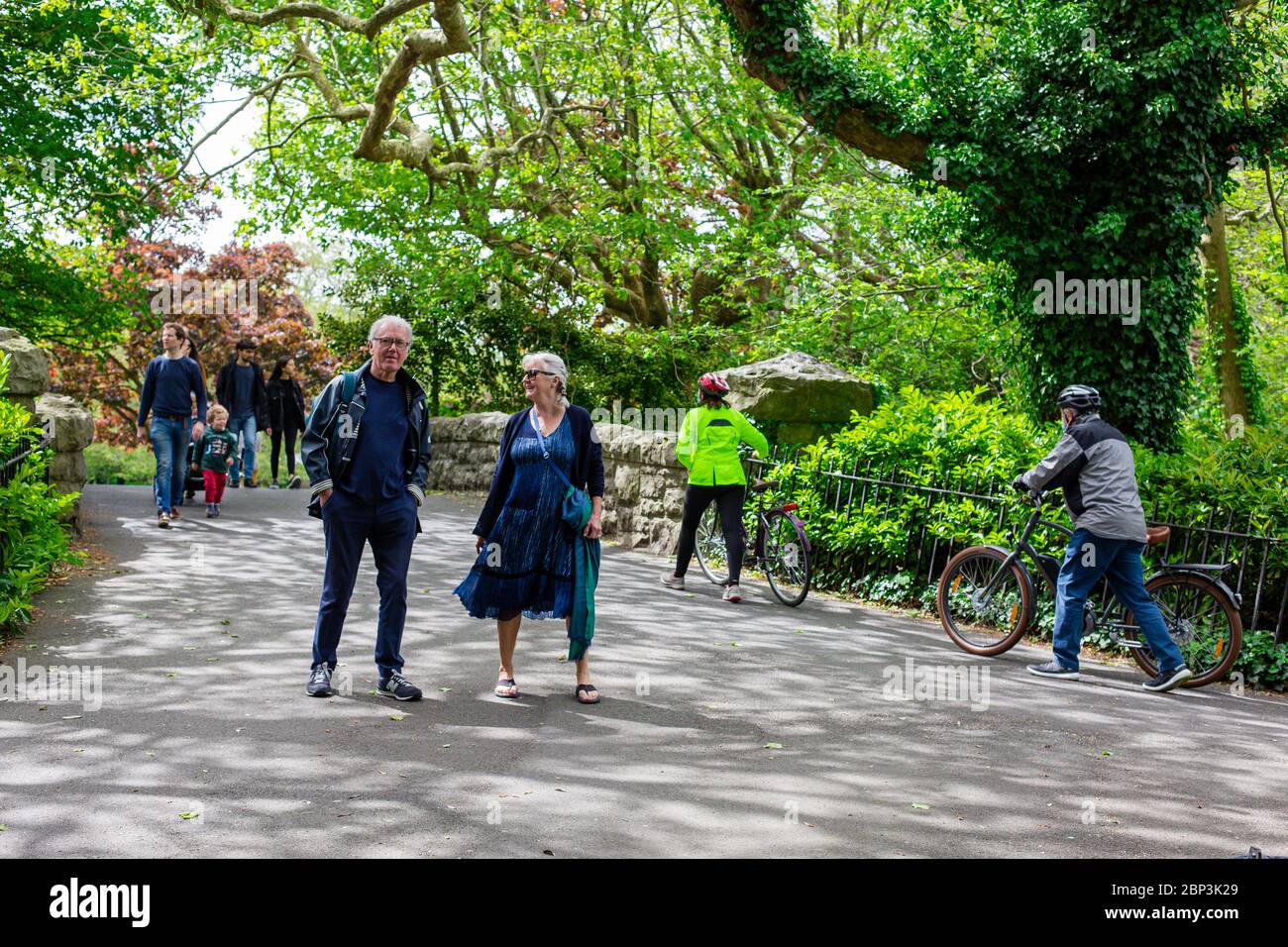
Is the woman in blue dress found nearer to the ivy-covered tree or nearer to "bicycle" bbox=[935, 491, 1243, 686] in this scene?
"bicycle" bbox=[935, 491, 1243, 686]

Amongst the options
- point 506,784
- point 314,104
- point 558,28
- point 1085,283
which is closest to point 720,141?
point 558,28

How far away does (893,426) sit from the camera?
11375 mm

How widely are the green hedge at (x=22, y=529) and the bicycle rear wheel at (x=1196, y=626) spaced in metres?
7.55

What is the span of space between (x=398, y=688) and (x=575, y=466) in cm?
155

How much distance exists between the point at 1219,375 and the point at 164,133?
1628 centimetres

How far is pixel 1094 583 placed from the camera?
26.9 feet

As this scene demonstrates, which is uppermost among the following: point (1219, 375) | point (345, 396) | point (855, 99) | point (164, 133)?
point (164, 133)

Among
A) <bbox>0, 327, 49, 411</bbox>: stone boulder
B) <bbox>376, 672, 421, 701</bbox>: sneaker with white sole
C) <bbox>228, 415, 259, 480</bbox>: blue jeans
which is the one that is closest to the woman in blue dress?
<bbox>376, 672, 421, 701</bbox>: sneaker with white sole

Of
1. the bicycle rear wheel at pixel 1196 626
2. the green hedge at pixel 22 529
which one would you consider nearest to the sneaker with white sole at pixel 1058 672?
the bicycle rear wheel at pixel 1196 626

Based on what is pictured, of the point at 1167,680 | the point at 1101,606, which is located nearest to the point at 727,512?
the point at 1101,606

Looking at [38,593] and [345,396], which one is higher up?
[345,396]

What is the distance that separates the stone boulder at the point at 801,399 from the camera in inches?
488

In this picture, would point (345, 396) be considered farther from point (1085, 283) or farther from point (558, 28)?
point (558, 28)

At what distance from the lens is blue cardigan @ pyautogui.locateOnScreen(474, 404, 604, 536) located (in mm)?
6777
